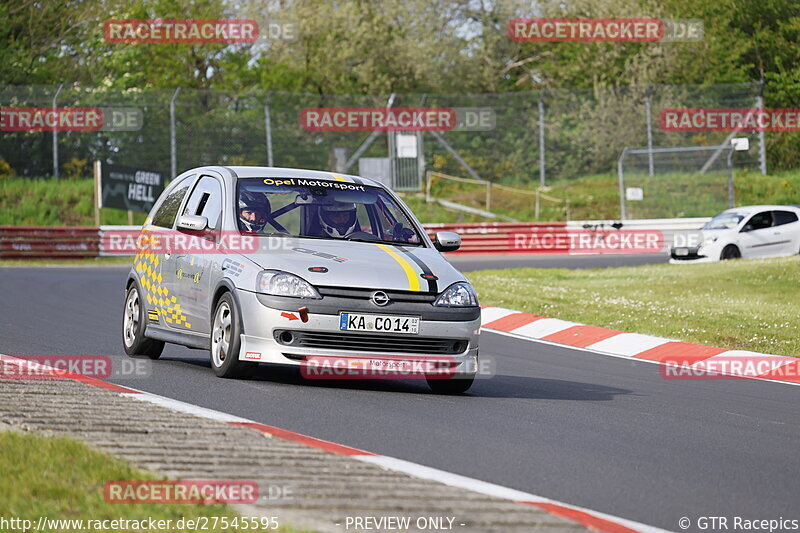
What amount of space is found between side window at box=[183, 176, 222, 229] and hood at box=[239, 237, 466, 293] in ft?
2.35

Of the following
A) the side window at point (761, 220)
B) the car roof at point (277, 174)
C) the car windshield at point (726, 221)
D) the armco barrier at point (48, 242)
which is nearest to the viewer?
the car roof at point (277, 174)

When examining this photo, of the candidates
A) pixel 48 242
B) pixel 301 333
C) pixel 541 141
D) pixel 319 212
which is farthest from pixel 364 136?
pixel 301 333

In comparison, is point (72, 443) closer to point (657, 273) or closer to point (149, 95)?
point (657, 273)

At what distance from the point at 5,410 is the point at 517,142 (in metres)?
33.7

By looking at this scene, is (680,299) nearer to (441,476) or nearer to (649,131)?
(441,476)

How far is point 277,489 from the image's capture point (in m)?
5.21

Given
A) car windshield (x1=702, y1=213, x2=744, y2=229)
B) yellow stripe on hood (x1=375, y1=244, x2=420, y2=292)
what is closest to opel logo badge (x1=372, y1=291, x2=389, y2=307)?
yellow stripe on hood (x1=375, y1=244, x2=420, y2=292)

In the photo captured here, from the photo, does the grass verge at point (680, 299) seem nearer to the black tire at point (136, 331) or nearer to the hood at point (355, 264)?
the hood at point (355, 264)

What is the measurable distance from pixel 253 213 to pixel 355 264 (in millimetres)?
1310

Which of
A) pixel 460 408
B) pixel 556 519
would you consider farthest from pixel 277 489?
pixel 460 408

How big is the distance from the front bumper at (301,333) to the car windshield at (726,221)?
21.5 m

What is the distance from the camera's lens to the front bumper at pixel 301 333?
9258 mm

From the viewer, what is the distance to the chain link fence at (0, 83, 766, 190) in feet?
118

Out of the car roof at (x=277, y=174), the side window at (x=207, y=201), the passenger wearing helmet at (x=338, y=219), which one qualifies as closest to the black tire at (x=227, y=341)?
the side window at (x=207, y=201)
